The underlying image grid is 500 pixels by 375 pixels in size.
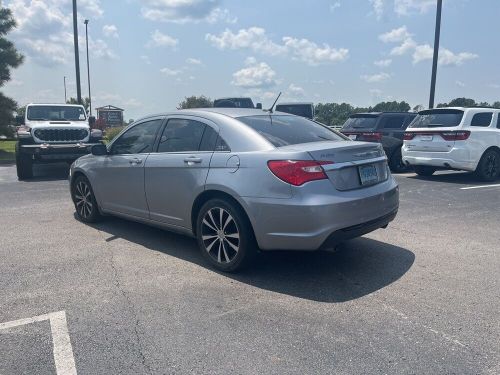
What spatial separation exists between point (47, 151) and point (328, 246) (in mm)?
9346

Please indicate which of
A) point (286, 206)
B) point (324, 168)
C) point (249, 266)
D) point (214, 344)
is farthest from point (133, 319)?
point (324, 168)

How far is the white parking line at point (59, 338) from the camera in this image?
113 inches

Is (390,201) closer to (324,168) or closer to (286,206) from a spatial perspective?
(324,168)

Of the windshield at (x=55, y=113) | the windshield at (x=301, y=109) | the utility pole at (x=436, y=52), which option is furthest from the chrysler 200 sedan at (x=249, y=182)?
the utility pole at (x=436, y=52)

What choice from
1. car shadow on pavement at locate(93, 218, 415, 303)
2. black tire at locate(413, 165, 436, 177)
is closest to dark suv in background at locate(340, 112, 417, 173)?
black tire at locate(413, 165, 436, 177)

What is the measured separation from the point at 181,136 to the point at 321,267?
82.4 inches

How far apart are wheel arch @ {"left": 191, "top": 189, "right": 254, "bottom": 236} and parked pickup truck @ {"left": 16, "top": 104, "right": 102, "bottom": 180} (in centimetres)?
738

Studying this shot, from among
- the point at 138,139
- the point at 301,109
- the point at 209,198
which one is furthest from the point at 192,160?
the point at 301,109

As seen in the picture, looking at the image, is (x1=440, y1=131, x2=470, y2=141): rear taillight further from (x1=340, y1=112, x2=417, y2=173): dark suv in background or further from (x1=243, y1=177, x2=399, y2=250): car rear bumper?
(x1=243, y1=177, x2=399, y2=250): car rear bumper

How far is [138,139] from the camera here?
5.63 metres

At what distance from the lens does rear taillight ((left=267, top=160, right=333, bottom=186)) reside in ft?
13.0

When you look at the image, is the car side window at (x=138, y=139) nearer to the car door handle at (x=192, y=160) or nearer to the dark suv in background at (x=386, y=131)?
the car door handle at (x=192, y=160)

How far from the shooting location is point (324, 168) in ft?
13.2

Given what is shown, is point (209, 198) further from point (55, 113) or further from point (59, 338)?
point (55, 113)
